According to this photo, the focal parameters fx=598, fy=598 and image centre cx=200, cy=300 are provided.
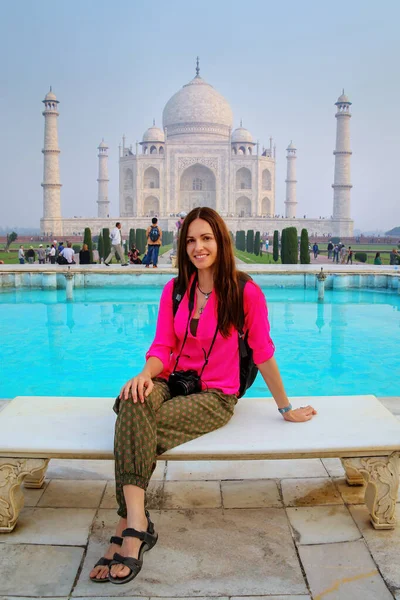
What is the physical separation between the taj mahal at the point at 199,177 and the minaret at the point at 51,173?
1.58 ft

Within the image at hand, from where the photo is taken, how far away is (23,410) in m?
1.79

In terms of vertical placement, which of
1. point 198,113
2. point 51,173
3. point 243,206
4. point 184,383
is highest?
point 198,113

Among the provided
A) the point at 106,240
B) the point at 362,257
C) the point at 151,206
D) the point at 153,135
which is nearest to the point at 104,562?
the point at 106,240

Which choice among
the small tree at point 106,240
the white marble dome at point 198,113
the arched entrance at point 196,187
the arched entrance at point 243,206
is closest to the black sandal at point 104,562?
the small tree at point 106,240

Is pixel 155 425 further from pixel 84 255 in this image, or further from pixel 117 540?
pixel 84 255

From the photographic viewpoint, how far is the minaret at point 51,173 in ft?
91.0

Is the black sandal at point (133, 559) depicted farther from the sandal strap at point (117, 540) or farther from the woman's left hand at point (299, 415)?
the woman's left hand at point (299, 415)

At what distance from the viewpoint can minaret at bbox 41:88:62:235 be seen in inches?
1093

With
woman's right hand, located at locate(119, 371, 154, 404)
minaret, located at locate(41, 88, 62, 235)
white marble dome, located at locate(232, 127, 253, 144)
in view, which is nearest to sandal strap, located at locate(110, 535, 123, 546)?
woman's right hand, located at locate(119, 371, 154, 404)

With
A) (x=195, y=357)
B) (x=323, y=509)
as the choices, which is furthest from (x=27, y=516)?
(x=323, y=509)

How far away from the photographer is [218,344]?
1710 mm

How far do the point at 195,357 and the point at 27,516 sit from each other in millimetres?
638

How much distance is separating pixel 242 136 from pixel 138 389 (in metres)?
35.6

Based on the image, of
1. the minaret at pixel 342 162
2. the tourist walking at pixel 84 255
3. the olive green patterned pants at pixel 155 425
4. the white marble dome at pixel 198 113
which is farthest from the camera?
the white marble dome at pixel 198 113
